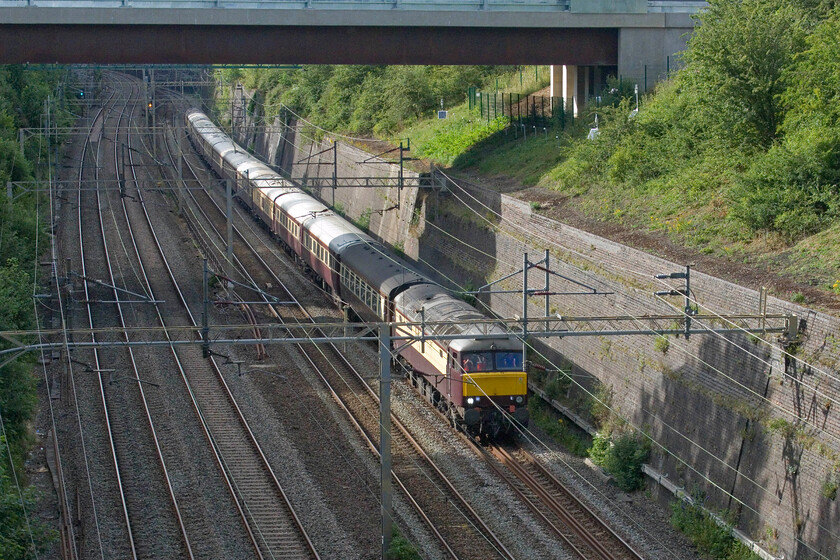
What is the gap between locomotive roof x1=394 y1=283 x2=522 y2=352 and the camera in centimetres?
2114

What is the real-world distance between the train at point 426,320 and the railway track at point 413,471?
1.27 m

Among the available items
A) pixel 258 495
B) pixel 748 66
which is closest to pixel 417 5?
pixel 748 66

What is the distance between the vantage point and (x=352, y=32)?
32.5 m

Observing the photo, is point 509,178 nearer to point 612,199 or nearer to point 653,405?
point 612,199

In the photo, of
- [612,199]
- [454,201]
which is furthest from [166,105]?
[612,199]

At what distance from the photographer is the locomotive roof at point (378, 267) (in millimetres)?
25625

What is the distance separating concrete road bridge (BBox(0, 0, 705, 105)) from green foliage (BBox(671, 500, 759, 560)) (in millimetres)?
19223

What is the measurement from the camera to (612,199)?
29547mm

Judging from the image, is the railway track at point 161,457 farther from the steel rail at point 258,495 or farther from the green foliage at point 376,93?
the green foliage at point 376,93

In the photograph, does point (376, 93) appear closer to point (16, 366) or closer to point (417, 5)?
point (417, 5)

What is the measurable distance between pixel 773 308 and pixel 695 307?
7.35 ft

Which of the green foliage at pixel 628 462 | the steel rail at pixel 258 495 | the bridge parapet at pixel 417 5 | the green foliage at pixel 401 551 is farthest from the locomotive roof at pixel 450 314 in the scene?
the bridge parapet at pixel 417 5

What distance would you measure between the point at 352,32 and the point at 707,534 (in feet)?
68.2

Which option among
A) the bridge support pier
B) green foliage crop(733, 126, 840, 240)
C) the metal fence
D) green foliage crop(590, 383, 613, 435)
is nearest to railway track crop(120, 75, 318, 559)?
green foliage crop(590, 383, 613, 435)
